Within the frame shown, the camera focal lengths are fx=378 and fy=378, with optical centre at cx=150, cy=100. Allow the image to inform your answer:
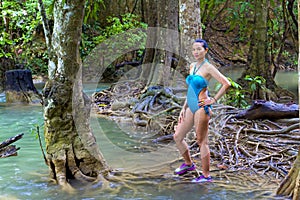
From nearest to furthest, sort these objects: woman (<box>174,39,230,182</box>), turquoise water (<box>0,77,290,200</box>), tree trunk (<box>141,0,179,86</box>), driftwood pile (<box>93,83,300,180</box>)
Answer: turquoise water (<box>0,77,290,200</box>)
woman (<box>174,39,230,182</box>)
driftwood pile (<box>93,83,300,180</box>)
tree trunk (<box>141,0,179,86</box>)

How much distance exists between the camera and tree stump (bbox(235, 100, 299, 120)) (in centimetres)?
656

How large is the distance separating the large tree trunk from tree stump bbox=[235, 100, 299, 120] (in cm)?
316

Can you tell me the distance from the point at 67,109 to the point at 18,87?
8.35m

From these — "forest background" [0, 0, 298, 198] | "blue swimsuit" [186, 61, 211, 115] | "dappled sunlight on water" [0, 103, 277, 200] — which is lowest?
"dappled sunlight on water" [0, 103, 277, 200]

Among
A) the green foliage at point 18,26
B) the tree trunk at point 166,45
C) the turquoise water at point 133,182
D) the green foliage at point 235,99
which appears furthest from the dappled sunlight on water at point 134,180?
the green foliage at point 18,26

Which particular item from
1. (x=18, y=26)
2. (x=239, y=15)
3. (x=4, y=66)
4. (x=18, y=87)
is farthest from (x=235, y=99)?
(x=4, y=66)

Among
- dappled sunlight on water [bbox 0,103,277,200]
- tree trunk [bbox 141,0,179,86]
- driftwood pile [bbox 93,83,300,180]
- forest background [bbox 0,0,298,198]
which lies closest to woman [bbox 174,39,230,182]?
dappled sunlight on water [bbox 0,103,277,200]

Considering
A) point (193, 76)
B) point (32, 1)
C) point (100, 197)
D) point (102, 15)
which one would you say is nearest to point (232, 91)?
point (193, 76)

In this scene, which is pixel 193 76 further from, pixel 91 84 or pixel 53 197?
pixel 91 84

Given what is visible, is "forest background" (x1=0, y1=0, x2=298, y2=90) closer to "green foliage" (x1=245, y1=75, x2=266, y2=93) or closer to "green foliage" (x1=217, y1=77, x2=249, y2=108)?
"green foliage" (x1=245, y1=75, x2=266, y2=93)

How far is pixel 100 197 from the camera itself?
4305mm

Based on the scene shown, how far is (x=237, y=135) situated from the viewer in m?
6.18

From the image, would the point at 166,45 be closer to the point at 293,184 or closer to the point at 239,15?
the point at 239,15

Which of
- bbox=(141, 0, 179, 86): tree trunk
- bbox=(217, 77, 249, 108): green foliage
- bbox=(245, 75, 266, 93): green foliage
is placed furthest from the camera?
bbox=(141, 0, 179, 86): tree trunk
